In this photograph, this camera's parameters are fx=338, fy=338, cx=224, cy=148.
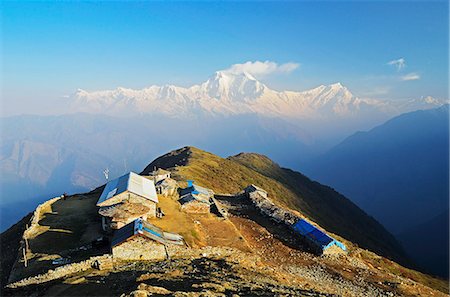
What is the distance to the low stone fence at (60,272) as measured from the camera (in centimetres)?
2345

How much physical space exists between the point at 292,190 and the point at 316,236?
89397mm

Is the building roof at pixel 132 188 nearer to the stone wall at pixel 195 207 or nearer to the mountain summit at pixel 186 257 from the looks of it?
the mountain summit at pixel 186 257

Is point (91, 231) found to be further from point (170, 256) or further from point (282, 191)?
point (282, 191)

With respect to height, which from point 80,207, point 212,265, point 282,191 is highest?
point 212,265

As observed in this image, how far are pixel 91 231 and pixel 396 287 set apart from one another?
92.1ft

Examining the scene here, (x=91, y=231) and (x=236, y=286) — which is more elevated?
(x=236, y=286)

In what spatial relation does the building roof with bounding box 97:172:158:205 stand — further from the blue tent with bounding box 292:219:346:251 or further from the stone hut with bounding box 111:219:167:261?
the blue tent with bounding box 292:219:346:251

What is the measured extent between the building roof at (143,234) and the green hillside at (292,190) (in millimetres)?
39433

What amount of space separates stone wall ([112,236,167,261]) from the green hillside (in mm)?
41560

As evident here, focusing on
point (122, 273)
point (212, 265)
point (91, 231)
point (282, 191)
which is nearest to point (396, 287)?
point (212, 265)

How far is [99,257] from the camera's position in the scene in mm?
24734

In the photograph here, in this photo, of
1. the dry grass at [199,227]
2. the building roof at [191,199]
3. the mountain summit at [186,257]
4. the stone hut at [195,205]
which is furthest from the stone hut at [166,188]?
the stone hut at [195,205]

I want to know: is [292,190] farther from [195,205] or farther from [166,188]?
[195,205]

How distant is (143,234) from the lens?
2573cm
